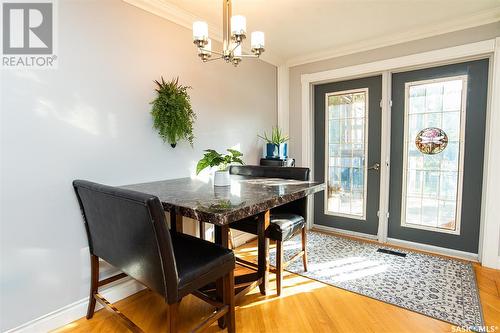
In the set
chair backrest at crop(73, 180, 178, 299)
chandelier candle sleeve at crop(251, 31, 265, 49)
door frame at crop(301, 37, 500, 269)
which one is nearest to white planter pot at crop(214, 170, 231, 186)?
chair backrest at crop(73, 180, 178, 299)

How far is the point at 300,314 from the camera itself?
6.02 feet

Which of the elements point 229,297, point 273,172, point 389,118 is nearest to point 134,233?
point 229,297

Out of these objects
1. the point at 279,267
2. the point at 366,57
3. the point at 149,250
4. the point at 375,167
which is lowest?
the point at 279,267

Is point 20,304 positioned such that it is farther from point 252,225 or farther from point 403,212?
point 403,212

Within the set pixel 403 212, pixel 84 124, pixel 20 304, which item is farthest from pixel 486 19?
pixel 20 304

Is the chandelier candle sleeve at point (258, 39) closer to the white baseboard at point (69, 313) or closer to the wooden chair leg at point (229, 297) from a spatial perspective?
the wooden chair leg at point (229, 297)

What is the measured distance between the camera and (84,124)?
1.78 metres

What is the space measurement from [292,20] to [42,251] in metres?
2.65

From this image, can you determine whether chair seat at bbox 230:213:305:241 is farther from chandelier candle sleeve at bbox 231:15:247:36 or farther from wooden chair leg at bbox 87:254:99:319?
chandelier candle sleeve at bbox 231:15:247:36

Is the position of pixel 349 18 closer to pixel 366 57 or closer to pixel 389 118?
pixel 366 57

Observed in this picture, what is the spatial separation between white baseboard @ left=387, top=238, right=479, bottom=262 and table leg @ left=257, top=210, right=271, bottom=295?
187cm

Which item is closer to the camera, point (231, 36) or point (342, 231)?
point (231, 36)

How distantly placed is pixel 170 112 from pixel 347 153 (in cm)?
226

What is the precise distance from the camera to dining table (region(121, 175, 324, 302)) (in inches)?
48.8
